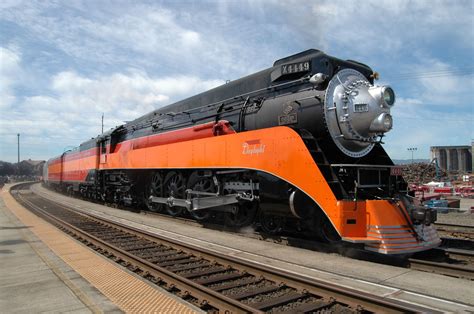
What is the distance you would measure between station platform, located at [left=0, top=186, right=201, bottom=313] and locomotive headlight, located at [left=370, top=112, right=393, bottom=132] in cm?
463

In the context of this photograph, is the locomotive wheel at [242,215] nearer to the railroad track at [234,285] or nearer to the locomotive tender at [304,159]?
the locomotive tender at [304,159]

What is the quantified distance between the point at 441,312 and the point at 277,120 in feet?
15.4

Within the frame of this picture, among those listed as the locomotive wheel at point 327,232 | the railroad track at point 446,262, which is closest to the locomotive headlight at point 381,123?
the locomotive wheel at point 327,232

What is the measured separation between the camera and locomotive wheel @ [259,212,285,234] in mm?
8031

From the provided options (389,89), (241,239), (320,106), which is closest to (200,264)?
(241,239)

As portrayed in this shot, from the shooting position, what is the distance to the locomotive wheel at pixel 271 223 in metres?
8.03

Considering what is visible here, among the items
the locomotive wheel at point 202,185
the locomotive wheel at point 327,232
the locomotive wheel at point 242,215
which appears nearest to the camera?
the locomotive wheel at point 327,232

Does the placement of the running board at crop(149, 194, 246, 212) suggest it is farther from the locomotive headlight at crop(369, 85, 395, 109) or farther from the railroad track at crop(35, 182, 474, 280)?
the locomotive headlight at crop(369, 85, 395, 109)

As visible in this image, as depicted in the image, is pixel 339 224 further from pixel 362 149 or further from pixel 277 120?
pixel 277 120

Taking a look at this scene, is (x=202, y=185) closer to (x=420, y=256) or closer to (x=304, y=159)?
(x=304, y=159)

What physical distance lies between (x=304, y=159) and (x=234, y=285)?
2.59m

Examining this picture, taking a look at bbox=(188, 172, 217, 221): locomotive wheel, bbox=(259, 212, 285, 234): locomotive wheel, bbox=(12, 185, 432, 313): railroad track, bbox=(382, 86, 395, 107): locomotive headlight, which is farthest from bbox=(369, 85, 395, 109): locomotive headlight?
bbox=(188, 172, 217, 221): locomotive wheel

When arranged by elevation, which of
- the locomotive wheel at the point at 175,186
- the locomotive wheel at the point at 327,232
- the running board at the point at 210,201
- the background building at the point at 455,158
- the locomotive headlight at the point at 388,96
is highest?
the background building at the point at 455,158

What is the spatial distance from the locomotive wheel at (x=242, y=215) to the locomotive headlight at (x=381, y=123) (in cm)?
313
